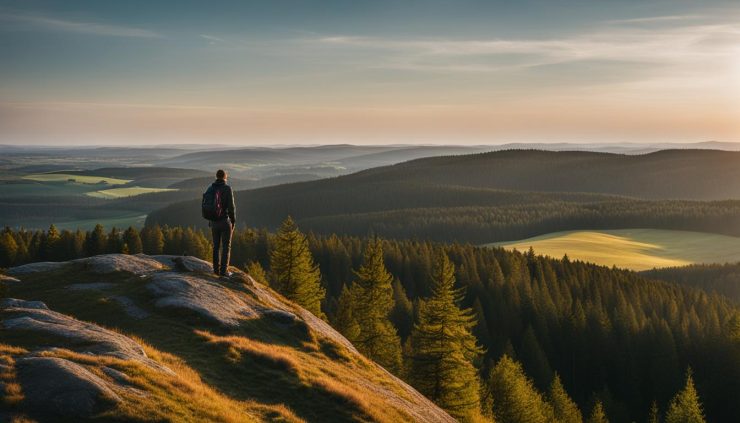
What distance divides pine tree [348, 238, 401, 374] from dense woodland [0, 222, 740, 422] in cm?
280

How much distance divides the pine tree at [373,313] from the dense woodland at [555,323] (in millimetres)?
2801

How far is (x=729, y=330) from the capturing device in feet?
350

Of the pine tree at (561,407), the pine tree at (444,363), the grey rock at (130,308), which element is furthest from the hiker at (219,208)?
the pine tree at (561,407)

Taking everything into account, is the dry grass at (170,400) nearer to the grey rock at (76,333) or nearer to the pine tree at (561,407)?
the grey rock at (76,333)

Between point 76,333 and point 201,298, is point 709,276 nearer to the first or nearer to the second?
point 201,298

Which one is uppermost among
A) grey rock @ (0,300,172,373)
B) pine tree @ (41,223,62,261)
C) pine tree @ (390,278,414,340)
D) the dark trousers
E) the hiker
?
the hiker

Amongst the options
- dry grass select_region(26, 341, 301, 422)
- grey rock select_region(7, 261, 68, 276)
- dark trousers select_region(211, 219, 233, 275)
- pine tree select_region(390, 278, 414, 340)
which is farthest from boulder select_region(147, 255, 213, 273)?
pine tree select_region(390, 278, 414, 340)

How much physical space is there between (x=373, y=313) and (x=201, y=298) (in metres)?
27.7

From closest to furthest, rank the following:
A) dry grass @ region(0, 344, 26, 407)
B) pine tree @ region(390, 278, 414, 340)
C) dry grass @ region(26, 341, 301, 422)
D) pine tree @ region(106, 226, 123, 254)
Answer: dry grass @ region(0, 344, 26, 407) → dry grass @ region(26, 341, 301, 422) → pine tree @ region(390, 278, 414, 340) → pine tree @ region(106, 226, 123, 254)

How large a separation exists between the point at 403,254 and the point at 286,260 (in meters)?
90.0

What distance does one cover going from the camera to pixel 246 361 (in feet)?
81.9

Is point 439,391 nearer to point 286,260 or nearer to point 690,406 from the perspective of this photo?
point 286,260

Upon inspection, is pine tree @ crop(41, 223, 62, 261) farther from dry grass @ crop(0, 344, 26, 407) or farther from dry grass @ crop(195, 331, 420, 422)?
dry grass @ crop(0, 344, 26, 407)

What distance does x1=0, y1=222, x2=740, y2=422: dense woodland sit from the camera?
8212 cm
